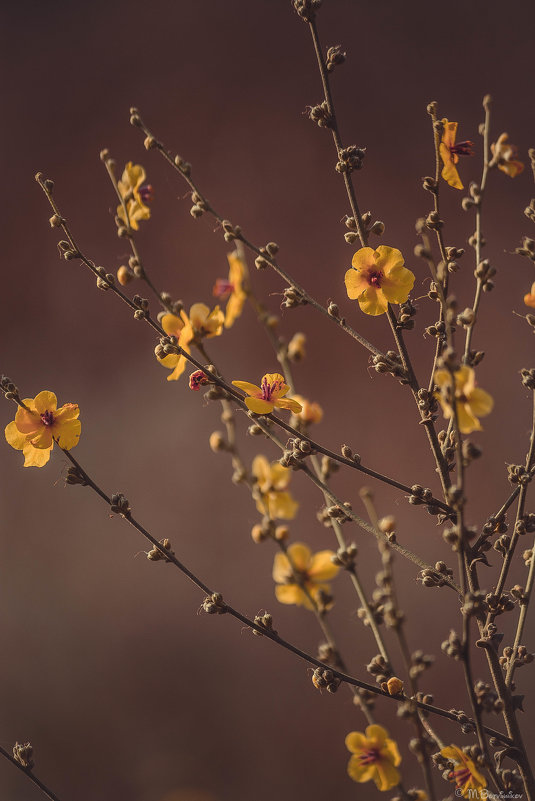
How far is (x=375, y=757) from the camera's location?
21.6 inches

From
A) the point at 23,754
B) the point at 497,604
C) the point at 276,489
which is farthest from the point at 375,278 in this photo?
the point at 23,754

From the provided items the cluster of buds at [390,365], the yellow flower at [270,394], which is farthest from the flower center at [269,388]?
the cluster of buds at [390,365]

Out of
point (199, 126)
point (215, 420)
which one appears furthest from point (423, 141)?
point (215, 420)

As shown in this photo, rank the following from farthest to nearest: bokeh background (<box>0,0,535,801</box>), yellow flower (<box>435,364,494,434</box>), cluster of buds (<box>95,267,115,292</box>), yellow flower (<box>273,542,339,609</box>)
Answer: bokeh background (<box>0,0,535,801</box>)
cluster of buds (<box>95,267,115,292</box>)
yellow flower (<box>273,542,339,609</box>)
yellow flower (<box>435,364,494,434</box>)

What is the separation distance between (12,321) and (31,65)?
1.02m

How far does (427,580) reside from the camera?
64 centimetres

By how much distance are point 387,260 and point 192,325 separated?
0.75 ft

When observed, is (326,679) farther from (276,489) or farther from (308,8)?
(308,8)

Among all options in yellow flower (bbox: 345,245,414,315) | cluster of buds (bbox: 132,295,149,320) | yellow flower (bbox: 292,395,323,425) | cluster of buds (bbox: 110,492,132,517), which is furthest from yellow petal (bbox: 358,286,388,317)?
cluster of buds (bbox: 110,492,132,517)

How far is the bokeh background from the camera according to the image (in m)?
2.12

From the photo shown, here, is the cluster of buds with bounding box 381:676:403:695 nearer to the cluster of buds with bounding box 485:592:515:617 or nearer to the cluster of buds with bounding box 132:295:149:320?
the cluster of buds with bounding box 485:592:515:617

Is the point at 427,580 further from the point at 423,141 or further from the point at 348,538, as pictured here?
the point at 423,141

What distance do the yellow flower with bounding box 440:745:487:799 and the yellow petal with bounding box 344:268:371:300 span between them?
45 cm

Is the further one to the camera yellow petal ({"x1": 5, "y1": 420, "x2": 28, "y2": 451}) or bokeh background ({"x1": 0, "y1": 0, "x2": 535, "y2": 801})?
bokeh background ({"x1": 0, "y1": 0, "x2": 535, "y2": 801})
